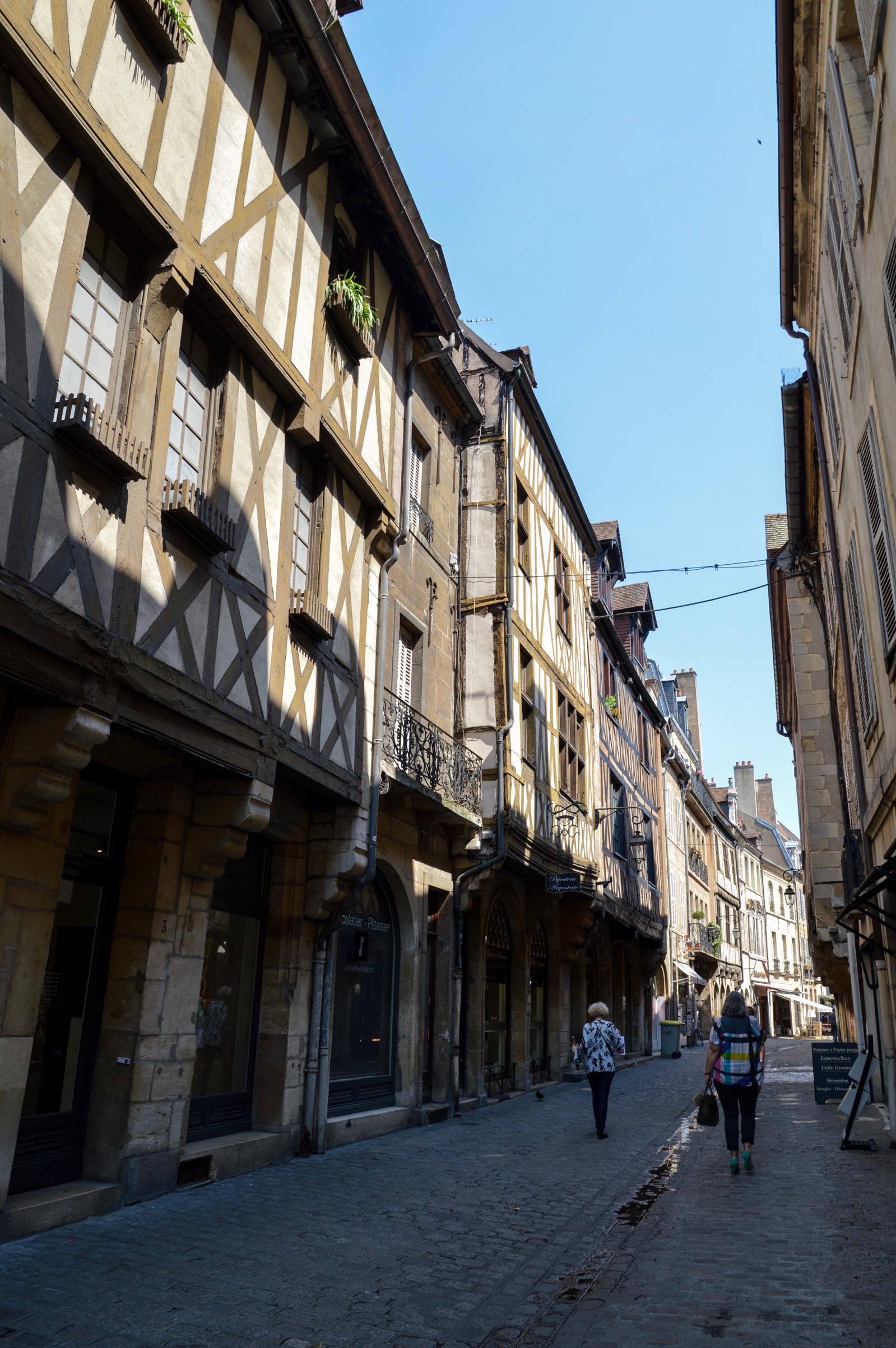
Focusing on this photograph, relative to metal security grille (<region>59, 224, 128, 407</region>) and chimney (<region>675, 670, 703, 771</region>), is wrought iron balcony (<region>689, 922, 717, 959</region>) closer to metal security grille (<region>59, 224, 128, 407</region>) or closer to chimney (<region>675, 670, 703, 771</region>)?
chimney (<region>675, 670, 703, 771</region>)

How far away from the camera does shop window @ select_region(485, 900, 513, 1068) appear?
14375mm

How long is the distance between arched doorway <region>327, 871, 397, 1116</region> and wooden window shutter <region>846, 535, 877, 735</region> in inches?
213

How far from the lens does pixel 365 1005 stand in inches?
405

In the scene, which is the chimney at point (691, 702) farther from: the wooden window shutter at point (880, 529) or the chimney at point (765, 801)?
the wooden window shutter at point (880, 529)

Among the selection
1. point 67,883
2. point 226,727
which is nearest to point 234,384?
point 226,727

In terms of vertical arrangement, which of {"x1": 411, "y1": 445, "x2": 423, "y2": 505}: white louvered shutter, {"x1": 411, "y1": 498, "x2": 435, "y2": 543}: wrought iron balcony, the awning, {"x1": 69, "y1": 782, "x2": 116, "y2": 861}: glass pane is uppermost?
{"x1": 411, "y1": 445, "x2": 423, "y2": 505}: white louvered shutter

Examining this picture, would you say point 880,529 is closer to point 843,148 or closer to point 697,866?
point 843,148

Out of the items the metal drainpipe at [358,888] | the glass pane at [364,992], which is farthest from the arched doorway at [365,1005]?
the metal drainpipe at [358,888]

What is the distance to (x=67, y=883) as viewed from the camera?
633 cm

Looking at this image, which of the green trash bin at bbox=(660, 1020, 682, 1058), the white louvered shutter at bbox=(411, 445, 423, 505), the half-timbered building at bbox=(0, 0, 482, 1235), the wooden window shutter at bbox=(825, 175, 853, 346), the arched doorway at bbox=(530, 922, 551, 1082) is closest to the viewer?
the half-timbered building at bbox=(0, 0, 482, 1235)

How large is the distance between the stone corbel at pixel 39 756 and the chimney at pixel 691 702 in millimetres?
41592

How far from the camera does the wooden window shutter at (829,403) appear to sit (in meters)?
11.0

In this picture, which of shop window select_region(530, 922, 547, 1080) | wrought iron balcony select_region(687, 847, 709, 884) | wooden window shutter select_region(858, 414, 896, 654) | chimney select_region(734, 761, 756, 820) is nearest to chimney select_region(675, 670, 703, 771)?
wrought iron balcony select_region(687, 847, 709, 884)

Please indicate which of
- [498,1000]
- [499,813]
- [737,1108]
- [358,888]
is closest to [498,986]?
[498,1000]
